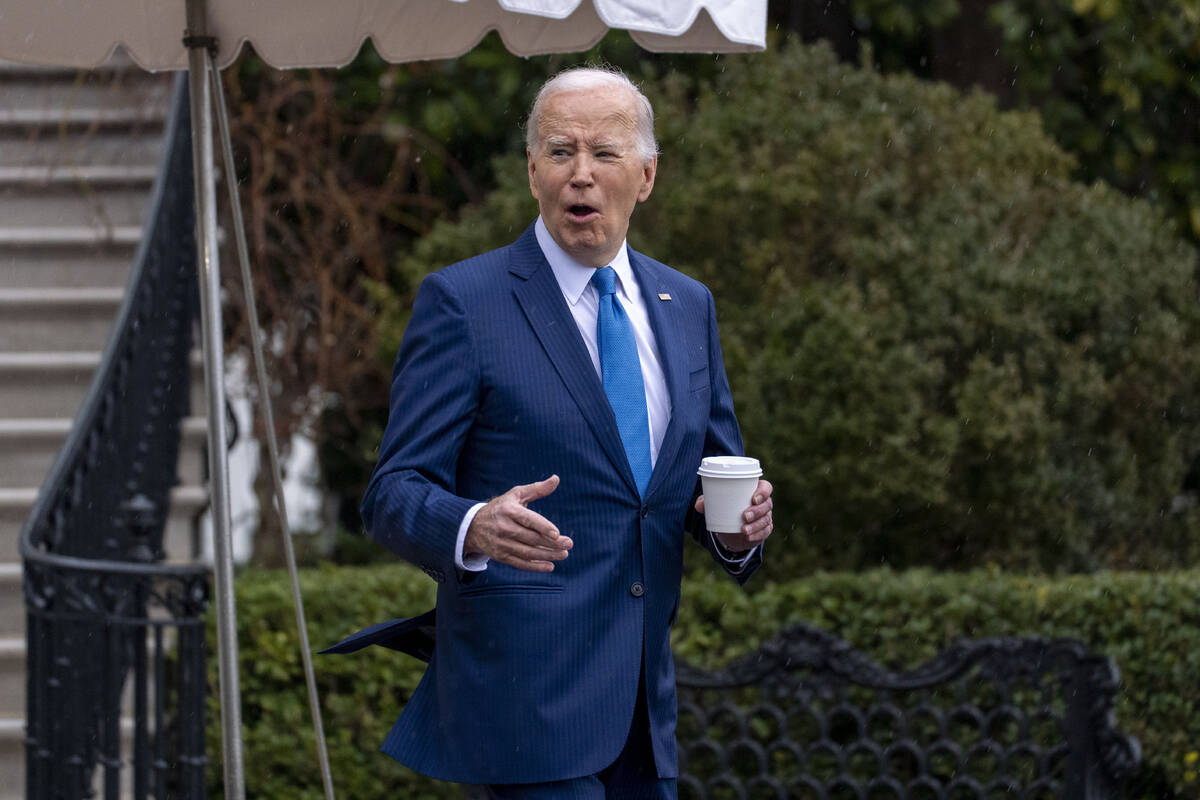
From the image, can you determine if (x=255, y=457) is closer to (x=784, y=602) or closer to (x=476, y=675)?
(x=784, y=602)

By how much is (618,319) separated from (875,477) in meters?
3.68

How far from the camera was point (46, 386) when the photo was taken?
22.0 ft

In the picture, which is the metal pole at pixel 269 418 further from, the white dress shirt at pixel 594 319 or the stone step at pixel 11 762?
the stone step at pixel 11 762

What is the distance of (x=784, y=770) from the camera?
18.0 ft

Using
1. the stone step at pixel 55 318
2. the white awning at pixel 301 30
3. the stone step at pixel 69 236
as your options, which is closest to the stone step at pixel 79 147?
the stone step at pixel 69 236

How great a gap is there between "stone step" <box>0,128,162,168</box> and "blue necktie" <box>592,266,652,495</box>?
585 cm

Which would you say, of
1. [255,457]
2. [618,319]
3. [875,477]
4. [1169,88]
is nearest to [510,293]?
[618,319]

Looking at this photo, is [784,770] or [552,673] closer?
[552,673]

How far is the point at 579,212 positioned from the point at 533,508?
21.1 inches

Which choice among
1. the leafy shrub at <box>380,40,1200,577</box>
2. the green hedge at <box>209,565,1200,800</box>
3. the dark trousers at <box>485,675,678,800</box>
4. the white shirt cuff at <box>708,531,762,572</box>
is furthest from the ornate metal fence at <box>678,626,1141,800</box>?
the dark trousers at <box>485,675,678,800</box>

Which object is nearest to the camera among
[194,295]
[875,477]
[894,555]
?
Result: [875,477]

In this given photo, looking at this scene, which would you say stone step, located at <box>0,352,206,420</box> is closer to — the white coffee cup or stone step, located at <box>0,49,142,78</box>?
stone step, located at <box>0,49,142,78</box>

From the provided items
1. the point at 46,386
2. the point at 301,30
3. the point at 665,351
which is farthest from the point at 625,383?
the point at 46,386

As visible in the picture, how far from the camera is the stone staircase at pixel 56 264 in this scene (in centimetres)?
607
